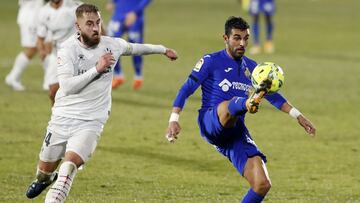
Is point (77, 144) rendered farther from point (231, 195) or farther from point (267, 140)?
point (267, 140)

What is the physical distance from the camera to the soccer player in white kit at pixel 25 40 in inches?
763

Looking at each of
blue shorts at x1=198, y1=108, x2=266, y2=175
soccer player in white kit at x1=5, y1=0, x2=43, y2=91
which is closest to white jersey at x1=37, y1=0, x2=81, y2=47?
soccer player in white kit at x1=5, y1=0, x2=43, y2=91

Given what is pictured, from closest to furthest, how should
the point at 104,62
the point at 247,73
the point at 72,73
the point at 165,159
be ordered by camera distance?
1. the point at 104,62
2. the point at 72,73
3. the point at 247,73
4. the point at 165,159

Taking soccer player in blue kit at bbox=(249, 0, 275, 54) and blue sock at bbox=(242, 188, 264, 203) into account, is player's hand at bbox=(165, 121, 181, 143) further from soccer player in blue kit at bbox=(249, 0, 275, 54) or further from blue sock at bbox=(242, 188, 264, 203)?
soccer player in blue kit at bbox=(249, 0, 275, 54)

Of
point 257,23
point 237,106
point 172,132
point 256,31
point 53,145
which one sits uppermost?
point 237,106

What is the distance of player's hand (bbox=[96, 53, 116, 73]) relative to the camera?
8617 mm

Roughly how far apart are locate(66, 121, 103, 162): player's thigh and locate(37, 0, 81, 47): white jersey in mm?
5526

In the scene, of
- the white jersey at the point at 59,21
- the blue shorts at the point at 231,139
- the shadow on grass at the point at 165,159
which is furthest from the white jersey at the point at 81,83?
the white jersey at the point at 59,21

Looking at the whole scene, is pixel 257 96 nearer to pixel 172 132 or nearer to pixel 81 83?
pixel 172 132

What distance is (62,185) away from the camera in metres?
8.69

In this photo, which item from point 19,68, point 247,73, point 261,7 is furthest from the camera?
point 261,7

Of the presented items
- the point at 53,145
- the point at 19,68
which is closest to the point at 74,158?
the point at 53,145

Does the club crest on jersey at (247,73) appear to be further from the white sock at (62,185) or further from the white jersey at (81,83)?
the white sock at (62,185)

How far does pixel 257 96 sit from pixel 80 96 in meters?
1.88
